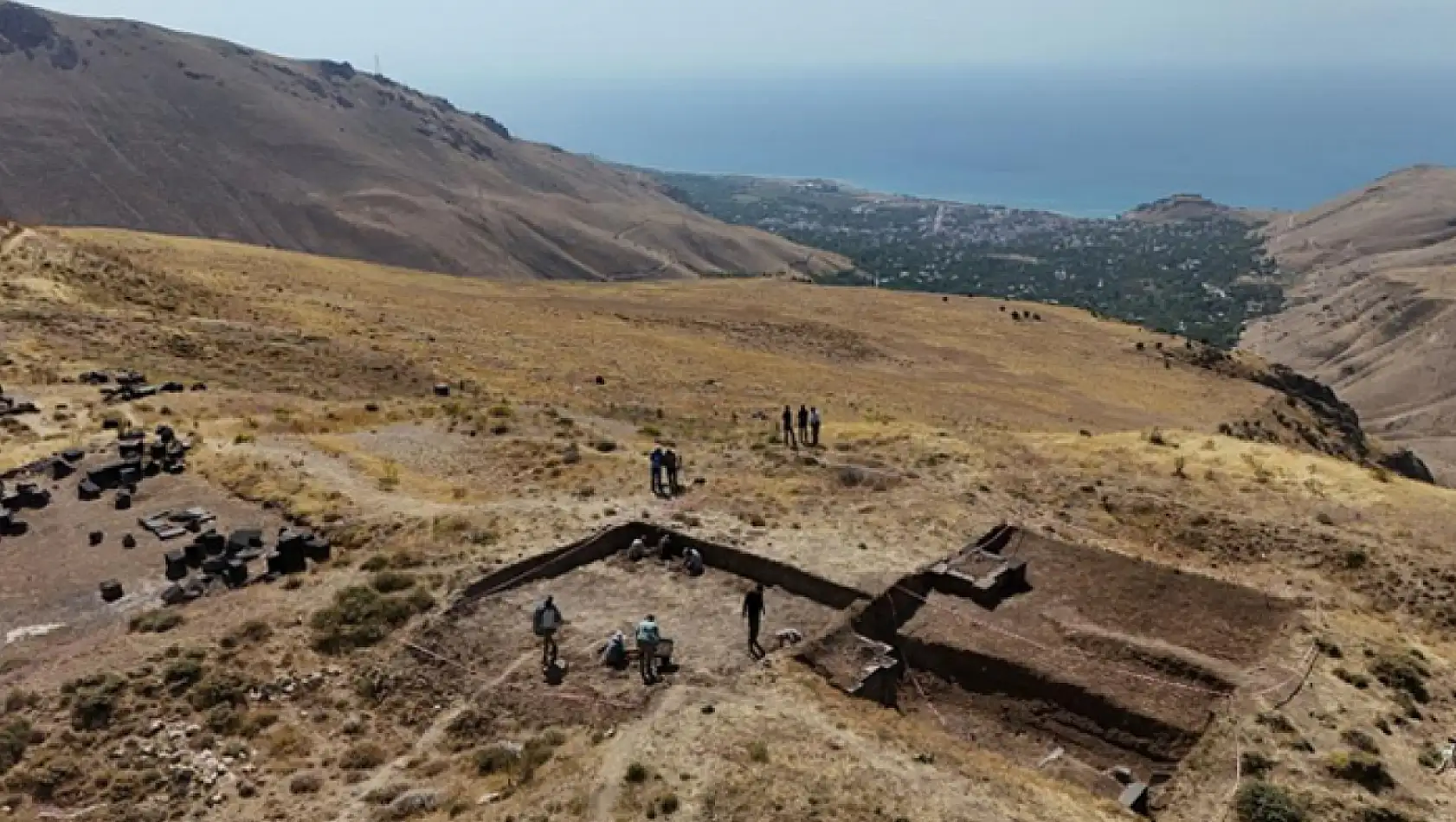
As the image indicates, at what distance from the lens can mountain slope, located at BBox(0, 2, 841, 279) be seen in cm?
14038

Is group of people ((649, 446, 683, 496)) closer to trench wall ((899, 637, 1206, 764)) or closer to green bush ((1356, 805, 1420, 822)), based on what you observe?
trench wall ((899, 637, 1206, 764))

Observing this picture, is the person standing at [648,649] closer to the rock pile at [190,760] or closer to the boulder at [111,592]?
the rock pile at [190,760]

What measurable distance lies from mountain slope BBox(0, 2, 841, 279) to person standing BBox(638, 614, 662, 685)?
13038 centimetres

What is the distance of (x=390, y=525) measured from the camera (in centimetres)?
2394

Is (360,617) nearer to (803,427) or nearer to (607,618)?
(607,618)

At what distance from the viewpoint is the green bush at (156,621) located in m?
19.1

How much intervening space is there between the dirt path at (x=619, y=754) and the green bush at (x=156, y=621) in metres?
9.56

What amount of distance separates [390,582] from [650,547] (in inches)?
228

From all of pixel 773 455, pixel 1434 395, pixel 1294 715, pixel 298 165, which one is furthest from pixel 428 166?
pixel 1294 715

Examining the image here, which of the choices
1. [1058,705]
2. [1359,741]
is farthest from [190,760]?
[1359,741]

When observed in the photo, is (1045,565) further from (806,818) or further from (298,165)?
(298,165)

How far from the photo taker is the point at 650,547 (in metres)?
23.6

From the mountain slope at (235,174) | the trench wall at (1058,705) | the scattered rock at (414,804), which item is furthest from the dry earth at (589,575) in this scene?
the mountain slope at (235,174)

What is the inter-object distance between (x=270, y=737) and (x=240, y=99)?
617ft
